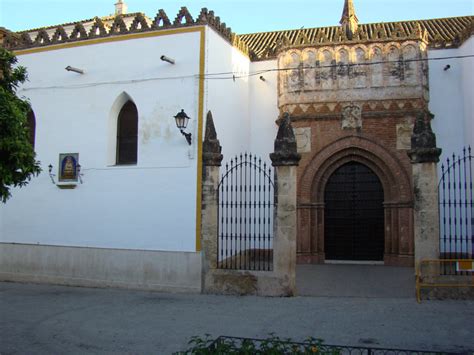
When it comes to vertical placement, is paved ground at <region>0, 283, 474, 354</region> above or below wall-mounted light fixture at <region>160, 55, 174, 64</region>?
below

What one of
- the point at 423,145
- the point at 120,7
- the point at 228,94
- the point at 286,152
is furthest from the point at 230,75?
the point at 120,7

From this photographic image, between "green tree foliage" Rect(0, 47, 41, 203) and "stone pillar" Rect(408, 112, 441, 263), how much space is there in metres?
6.94

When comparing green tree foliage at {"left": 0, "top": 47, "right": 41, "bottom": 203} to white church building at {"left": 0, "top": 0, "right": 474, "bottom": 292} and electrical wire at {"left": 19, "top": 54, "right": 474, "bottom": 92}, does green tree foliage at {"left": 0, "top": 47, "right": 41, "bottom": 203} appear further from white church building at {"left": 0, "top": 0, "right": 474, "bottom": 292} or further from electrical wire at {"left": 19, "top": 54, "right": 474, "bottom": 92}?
electrical wire at {"left": 19, "top": 54, "right": 474, "bottom": 92}

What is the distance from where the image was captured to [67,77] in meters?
11.8

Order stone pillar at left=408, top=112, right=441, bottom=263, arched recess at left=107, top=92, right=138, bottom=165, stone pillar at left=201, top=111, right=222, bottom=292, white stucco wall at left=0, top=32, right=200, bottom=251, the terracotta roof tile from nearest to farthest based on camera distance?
stone pillar at left=408, top=112, right=441, bottom=263 < stone pillar at left=201, top=111, right=222, bottom=292 < white stucco wall at left=0, top=32, right=200, bottom=251 < arched recess at left=107, top=92, right=138, bottom=165 < the terracotta roof tile

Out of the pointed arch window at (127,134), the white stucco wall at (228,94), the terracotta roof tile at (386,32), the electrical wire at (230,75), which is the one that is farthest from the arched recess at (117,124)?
the terracotta roof tile at (386,32)

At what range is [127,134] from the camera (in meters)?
11.6

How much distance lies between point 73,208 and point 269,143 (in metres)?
5.85

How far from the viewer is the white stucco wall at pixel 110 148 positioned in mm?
10414

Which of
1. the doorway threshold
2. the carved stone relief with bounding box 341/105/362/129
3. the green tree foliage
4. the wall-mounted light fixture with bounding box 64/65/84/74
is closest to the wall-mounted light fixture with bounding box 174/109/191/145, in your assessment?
the wall-mounted light fixture with bounding box 64/65/84/74

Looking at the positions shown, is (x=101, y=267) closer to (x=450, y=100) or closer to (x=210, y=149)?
(x=210, y=149)

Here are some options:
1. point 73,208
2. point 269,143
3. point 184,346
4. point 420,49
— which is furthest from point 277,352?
point 420,49

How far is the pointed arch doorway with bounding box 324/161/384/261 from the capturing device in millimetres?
12953

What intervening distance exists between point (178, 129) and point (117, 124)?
2.04 metres
